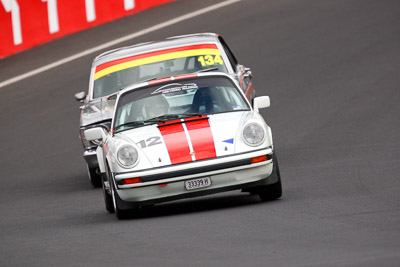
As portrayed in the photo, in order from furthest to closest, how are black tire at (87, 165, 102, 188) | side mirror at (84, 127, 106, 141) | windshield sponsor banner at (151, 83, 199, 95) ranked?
black tire at (87, 165, 102, 188)
side mirror at (84, 127, 106, 141)
windshield sponsor banner at (151, 83, 199, 95)

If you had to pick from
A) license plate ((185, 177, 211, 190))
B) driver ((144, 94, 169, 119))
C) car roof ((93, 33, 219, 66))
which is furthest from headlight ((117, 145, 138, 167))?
car roof ((93, 33, 219, 66))

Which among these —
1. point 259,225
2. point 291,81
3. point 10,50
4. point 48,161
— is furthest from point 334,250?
point 10,50

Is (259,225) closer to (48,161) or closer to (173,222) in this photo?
(173,222)

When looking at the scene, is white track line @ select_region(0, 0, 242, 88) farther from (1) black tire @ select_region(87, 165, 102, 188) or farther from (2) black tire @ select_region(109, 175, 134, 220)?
(2) black tire @ select_region(109, 175, 134, 220)

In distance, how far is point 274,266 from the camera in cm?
672

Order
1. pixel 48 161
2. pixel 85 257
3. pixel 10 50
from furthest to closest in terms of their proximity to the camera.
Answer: pixel 10 50
pixel 48 161
pixel 85 257

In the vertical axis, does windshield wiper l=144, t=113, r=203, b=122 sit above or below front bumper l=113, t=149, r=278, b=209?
above

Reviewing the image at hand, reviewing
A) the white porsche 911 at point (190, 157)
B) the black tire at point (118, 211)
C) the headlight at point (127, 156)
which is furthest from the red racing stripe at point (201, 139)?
the black tire at point (118, 211)

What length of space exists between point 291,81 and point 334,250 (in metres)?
13.1

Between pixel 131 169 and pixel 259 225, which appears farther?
pixel 131 169

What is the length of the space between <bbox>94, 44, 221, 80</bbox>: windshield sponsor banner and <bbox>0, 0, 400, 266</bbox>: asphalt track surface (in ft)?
5.37

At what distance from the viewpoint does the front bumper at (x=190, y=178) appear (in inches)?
381

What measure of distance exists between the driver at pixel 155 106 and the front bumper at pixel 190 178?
1060 millimetres

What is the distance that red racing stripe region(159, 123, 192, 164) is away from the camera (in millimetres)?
9727
